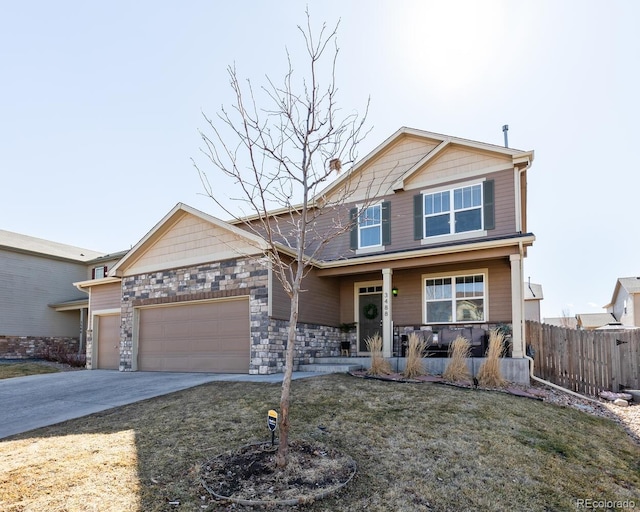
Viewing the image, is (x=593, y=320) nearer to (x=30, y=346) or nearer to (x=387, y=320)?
(x=387, y=320)

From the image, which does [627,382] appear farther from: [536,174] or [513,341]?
[536,174]

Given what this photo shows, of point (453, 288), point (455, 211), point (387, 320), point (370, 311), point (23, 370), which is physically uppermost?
point (455, 211)

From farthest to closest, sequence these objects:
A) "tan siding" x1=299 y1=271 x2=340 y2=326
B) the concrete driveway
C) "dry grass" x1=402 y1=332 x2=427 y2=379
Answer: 1. "tan siding" x1=299 y1=271 x2=340 y2=326
2. "dry grass" x1=402 y1=332 x2=427 y2=379
3. the concrete driveway

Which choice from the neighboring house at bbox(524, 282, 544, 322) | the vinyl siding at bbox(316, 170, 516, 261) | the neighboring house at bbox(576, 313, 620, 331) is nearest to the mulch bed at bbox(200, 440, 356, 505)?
the vinyl siding at bbox(316, 170, 516, 261)

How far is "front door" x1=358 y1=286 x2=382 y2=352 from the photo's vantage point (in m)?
13.6

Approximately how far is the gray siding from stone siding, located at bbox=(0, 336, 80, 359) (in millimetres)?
229

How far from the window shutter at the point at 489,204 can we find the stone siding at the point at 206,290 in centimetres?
575

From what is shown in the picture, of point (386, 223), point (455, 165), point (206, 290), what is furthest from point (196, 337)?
point (455, 165)

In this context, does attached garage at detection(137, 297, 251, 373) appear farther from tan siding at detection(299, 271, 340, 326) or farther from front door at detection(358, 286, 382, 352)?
front door at detection(358, 286, 382, 352)

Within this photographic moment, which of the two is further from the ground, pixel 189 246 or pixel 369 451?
pixel 189 246

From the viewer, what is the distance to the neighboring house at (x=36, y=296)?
798 inches

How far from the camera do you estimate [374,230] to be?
13344 millimetres

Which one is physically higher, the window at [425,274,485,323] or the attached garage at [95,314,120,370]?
the window at [425,274,485,323]

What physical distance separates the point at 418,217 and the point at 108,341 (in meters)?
11.4
